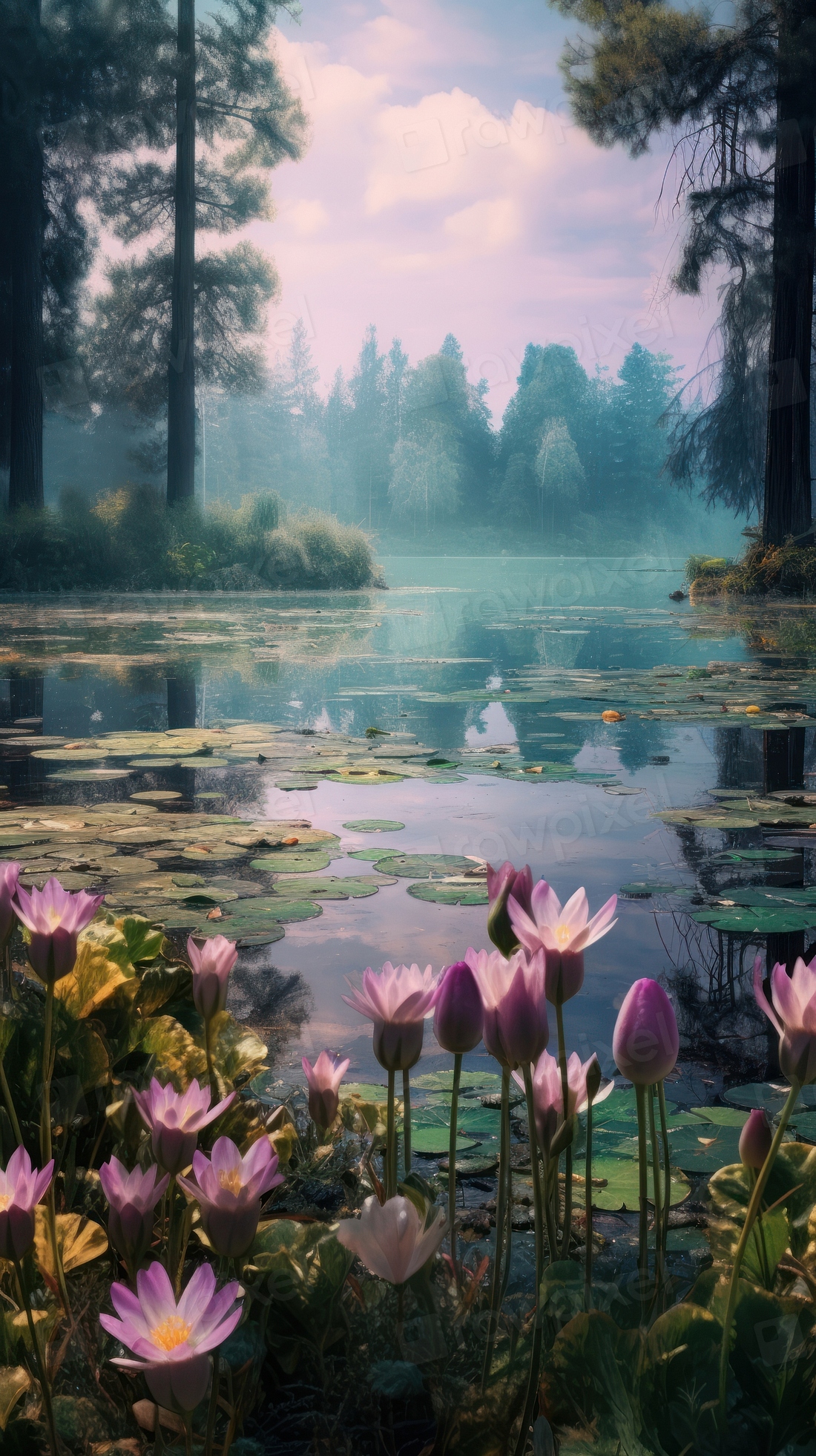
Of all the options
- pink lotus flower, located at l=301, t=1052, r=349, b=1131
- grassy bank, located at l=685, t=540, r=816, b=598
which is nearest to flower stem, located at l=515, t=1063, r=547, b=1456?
pink lotus flower, located at l=301, t=1052, r=349, b=1131

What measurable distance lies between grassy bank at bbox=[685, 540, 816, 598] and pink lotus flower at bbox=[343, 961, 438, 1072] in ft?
40.6

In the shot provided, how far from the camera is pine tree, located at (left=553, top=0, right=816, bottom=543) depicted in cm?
1158

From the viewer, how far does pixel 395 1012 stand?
2.34 feet

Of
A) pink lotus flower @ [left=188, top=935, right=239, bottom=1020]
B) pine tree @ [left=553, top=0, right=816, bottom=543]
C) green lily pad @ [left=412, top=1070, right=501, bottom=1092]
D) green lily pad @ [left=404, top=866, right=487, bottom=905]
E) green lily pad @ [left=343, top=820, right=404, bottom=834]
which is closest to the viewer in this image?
pink lotus flower @ [left=188, top=935, right=239, bottom=1020]

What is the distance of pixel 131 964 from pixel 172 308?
17959mm

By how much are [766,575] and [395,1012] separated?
1313cm

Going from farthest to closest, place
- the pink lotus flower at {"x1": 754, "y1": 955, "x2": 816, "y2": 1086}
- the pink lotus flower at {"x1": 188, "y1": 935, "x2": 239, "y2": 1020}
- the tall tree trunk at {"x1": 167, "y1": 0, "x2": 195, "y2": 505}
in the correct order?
the tall tree trunk at {"x1": 167, "y1": 0, "x2": 195, "y2": 505}, the pink lotus flower at {"x1": 188, "y1": 935, "x2": 239, "y2": 1020}, the pink lotus flower at {"x1": 754, "y1": 955, "x2": 816, "y2": 1086}

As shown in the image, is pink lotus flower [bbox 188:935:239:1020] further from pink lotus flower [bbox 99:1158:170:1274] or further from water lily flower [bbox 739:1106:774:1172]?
water lily flower [bbox 739:1106:774:1172]

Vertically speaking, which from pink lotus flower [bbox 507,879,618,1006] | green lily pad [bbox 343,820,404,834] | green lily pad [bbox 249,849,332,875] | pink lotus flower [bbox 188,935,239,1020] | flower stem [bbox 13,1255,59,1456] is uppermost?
pink lotus flower [bbox 507,879,618,1006]

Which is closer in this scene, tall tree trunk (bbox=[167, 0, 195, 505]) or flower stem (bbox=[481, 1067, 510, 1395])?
flower stem (bbox=[481, 1067, 510, 1395])

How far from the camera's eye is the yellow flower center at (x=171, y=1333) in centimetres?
52

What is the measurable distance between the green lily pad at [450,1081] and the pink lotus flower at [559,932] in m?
0.73

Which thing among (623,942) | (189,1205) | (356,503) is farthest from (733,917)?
(356,503)

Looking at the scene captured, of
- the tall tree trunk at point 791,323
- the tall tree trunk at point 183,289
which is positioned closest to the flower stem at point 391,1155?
the tall tree trunk at point 791,323
